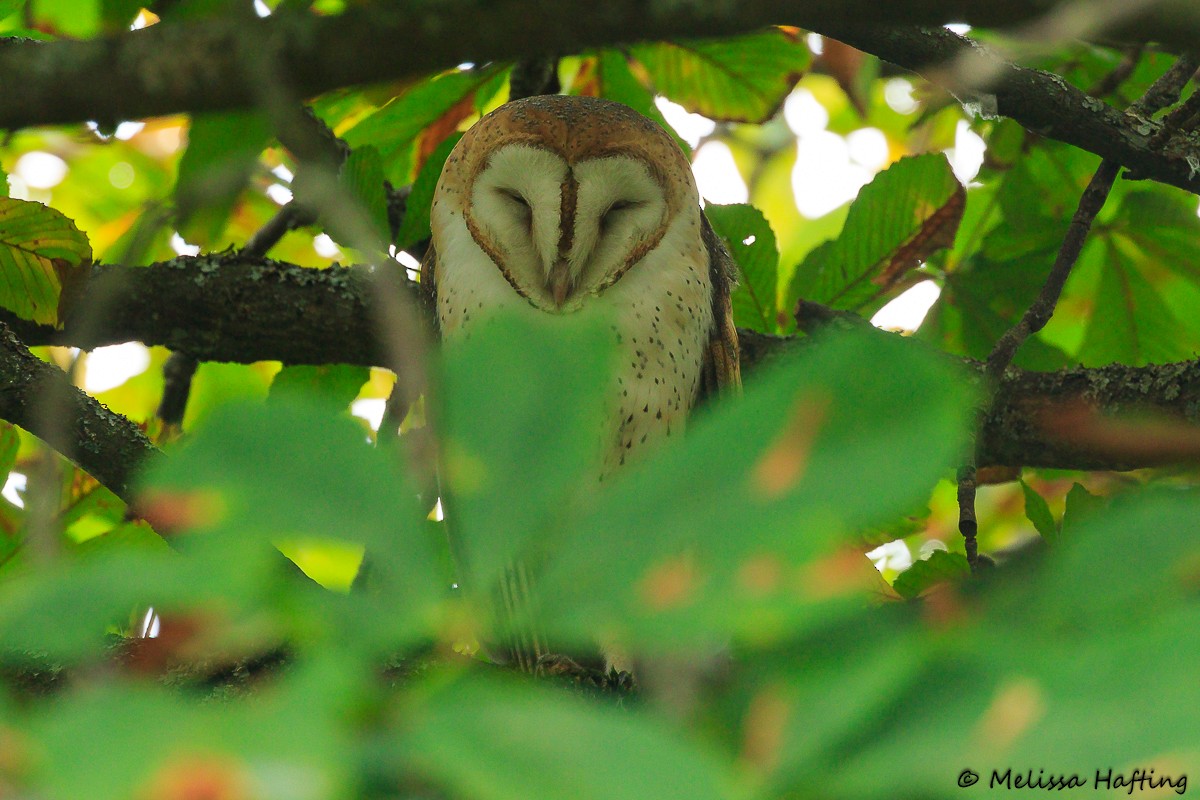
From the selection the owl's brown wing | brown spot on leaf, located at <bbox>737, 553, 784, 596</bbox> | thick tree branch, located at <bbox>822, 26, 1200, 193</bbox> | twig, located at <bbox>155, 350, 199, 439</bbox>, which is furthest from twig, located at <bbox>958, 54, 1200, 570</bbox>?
twig, located at <bbox>155, 350, 199, 439</bbox>

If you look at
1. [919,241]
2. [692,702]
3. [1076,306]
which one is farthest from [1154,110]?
[692,702]

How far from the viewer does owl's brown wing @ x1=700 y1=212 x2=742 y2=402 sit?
205cm

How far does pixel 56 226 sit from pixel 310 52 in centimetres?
121

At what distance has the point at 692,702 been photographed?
39 centimetres

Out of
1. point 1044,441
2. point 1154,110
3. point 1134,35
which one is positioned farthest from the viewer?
point 1044,441

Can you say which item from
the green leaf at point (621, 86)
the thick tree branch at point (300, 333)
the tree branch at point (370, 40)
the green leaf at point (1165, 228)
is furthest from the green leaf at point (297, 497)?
the green leaf at point (1165, 228)

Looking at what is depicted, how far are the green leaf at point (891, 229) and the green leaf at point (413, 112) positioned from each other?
2.51 feet

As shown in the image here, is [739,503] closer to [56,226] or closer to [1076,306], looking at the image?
[56,226]

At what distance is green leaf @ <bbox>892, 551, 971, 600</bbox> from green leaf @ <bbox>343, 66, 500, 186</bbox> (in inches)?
49.4

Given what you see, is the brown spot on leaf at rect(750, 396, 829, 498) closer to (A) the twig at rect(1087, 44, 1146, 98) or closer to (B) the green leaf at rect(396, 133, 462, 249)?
(B) the green leaf at rect(396, 133, 462, 249)

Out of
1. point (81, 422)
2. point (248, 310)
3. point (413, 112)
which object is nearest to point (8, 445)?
point (81, 422)

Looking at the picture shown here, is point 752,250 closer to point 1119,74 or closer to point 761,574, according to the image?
point 1119,74

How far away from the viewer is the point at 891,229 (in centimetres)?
197

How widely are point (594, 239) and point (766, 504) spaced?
1515 millimetres
